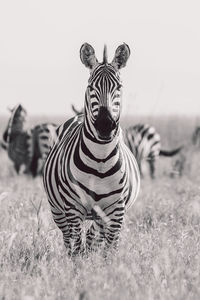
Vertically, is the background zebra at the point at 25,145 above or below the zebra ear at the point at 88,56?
below

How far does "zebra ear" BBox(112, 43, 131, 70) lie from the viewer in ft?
18.5

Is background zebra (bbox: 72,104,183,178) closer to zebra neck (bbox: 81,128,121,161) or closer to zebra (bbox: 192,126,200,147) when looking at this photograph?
zebra (bbox: 192,126,200,147)

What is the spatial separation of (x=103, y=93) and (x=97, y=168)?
0.67 meters

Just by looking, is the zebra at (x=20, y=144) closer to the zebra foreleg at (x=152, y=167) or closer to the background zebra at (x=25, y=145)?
the background zebra at (x=25, y=145)

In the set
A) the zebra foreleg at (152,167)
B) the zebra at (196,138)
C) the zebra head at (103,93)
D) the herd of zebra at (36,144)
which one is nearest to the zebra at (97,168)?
the zebra head at (103,93)

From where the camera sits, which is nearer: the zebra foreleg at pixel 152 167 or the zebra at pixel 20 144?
the zebra foreleg at pixel 152 167

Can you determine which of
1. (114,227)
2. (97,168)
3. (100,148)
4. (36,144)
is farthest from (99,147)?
(36,144)

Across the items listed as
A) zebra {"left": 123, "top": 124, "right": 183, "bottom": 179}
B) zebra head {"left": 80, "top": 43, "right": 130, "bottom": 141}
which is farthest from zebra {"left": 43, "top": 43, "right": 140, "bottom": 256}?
zebra {"left": 123, "top": 124, "right": 183, "bottom": 179}

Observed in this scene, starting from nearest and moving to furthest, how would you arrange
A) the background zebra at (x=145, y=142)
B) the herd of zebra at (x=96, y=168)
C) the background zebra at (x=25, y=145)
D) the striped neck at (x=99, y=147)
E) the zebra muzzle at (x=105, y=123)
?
the zebra muzzle at (x=105, y=123) → the herd of zebra at (x=96, y=168) → the striped neck at (x=99, y=147) → the background zebra at (x=25, y=145) → the background zebra at (x=145, y=142)

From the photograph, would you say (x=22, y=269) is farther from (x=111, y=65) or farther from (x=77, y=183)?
(x=111, y=65)

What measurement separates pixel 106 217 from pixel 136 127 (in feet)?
42.1

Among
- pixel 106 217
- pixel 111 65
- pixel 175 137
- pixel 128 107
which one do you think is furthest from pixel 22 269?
pixel 175 137

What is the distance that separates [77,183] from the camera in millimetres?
5535

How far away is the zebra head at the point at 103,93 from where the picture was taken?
5.11 meters
